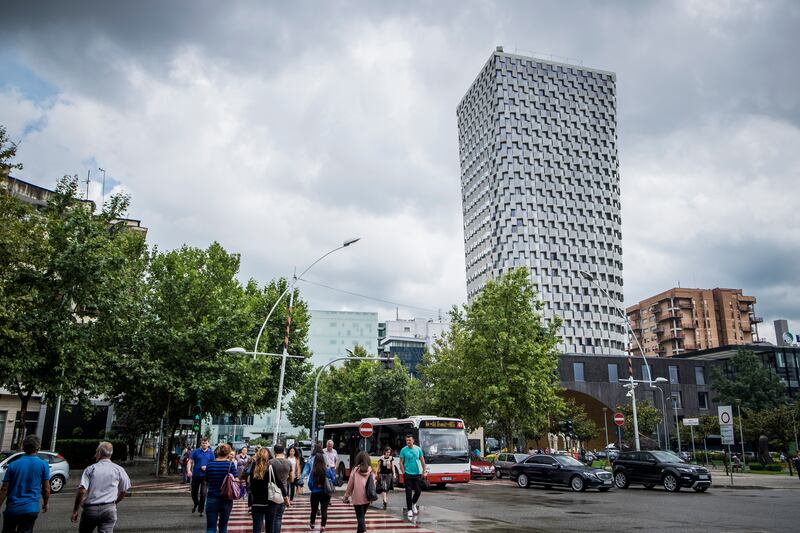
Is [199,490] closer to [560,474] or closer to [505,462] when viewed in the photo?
[560,474]

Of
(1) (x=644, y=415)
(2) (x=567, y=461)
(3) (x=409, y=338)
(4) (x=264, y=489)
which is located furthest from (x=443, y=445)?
(3) (x=409, y=338)

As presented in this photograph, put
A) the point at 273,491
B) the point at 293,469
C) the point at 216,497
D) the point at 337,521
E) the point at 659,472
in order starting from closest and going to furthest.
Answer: the point at 273,491
the point at 216,497
the point at 293,469
the point at 337,521
the point at 659,472

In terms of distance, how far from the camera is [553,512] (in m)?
15.7

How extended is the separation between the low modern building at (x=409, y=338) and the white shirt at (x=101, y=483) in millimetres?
125453

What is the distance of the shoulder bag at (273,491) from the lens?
9.30m

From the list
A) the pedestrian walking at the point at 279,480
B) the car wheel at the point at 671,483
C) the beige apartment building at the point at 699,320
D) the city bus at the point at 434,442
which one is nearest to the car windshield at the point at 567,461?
the car wheel at the point at 671,483

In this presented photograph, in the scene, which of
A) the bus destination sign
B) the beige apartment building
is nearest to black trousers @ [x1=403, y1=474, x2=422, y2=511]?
the bus destination sign

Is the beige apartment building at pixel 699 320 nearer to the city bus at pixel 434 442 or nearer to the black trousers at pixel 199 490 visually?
the city bus at pixel 434 442

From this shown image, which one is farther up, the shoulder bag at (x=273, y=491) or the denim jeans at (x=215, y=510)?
the shoulder bag at (x=273, y=491)

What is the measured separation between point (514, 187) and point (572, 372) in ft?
155

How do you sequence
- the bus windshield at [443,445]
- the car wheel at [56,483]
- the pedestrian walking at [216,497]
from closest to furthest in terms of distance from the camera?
the pedestrian walking at [216,497] → the car wheel at [56,483] → the bus windshield at [443,445]

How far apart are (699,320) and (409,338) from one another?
62.6m

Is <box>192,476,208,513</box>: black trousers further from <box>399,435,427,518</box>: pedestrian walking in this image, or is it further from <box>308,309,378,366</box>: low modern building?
<box>308,309,378,366</box>: low modern building

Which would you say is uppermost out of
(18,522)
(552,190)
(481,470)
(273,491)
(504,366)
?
(552,190)
